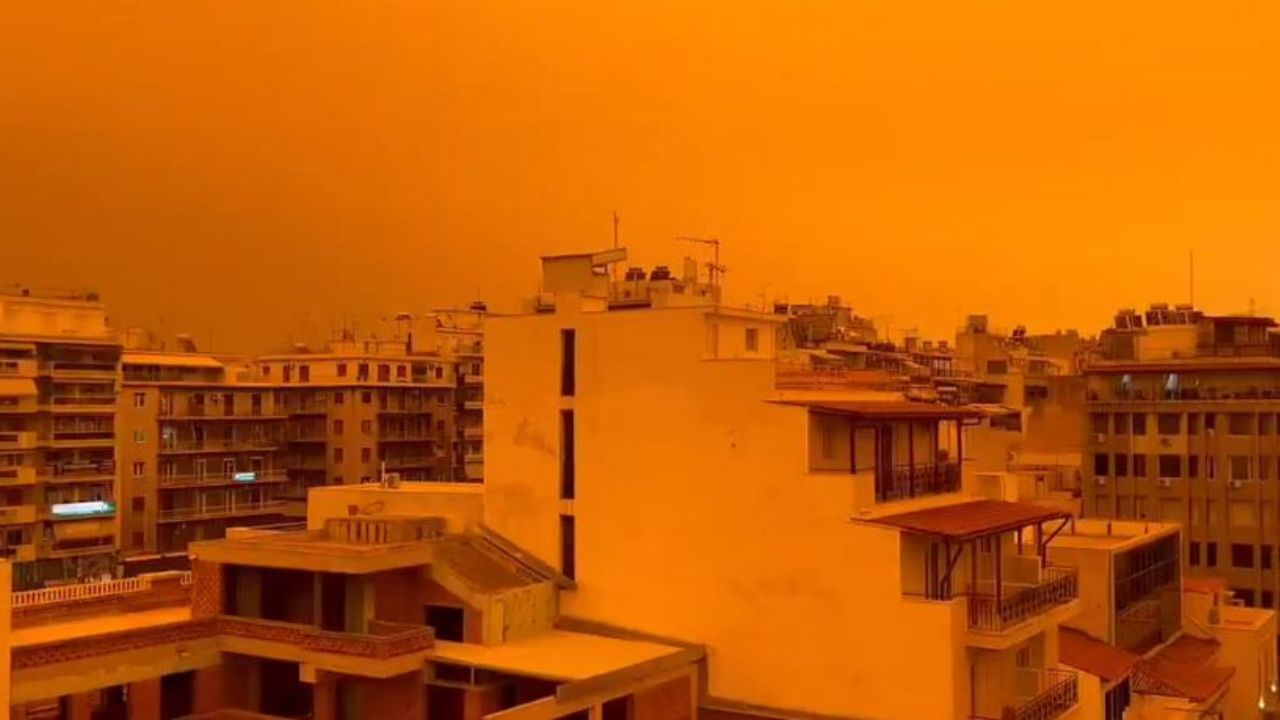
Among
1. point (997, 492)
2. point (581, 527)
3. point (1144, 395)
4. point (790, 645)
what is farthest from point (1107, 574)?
point (1144, 395)

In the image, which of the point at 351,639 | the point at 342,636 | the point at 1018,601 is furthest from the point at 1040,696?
the point at 342,636

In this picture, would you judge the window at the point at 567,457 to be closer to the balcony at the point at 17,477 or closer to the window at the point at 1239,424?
the balcony at the point at 17,477

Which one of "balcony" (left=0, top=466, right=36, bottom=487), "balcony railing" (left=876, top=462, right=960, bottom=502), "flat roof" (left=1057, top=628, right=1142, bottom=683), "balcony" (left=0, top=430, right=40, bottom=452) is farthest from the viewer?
"balcony" (left=0, top=430, right=40, bottom=452)

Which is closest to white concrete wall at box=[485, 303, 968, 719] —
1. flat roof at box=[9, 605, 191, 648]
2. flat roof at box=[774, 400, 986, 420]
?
flat roof at box=[774, 400, 986, 420]

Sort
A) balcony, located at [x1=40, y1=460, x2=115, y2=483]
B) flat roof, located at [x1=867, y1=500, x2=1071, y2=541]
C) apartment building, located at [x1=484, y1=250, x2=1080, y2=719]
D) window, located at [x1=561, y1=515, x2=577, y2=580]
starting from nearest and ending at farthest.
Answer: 1. flat roof, located at [x1=867, y1=500, x2=1071, y2=541]
2. apartment building, located at [x1=484, y1=250, x2=1080, y2=719]
3. window, located at [x1=561, y1=515, x2=577, y2=580]
4. balcony, located at [x1=40, y1=460, x2=115, y2=483]

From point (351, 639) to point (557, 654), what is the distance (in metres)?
4.01

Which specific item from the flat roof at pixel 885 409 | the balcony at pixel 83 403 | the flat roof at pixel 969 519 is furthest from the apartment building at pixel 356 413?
the flat roof at pixel 969 519

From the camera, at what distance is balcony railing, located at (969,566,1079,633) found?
23.0 metres

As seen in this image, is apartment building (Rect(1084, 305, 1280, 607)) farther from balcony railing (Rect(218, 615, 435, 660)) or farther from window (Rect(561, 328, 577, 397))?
balcony railing (Rect(218, 615, 435, 660))

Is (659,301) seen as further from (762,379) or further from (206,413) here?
(206,413)

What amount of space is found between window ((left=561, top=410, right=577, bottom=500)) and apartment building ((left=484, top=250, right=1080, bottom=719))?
0.11ft

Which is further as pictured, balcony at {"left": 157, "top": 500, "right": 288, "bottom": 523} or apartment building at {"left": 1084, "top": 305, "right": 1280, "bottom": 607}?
balcony at {"left": 157, "top": 500, "right": 288, "bottom": 523}

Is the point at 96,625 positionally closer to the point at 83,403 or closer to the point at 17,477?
the point at 17,477

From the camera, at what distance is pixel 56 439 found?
53156 millimetres
